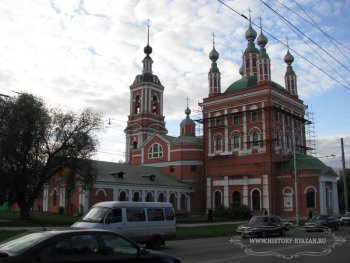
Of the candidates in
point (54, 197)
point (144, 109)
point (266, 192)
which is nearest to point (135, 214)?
point (266, 192)

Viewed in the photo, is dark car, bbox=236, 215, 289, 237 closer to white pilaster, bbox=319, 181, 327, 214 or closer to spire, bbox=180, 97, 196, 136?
white pilaster, bbox=319, 181, 327, 214

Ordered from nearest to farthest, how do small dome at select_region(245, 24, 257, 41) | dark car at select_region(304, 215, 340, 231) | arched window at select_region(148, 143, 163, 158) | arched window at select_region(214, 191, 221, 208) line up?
1. dark car at select_region(304, 215, 340, 231)
2. arched window at select_region(214, 191, 221, 208)
3. small dome at select_region(245, 24, 257, 41)
4. arched window at select_region(148, 143, 163, 158)

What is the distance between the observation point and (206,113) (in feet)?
212

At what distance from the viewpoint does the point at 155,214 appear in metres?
20.2

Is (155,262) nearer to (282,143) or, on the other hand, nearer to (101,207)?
(101,207)

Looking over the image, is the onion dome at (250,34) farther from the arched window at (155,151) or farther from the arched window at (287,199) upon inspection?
the arched window at (287,199)

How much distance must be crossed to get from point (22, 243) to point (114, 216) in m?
10.8

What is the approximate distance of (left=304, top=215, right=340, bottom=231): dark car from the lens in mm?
31453

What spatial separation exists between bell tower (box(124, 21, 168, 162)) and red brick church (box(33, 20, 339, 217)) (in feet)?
15.5

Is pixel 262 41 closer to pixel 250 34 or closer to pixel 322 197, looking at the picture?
pixel 250 34

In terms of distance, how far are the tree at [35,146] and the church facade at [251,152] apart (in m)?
25.1

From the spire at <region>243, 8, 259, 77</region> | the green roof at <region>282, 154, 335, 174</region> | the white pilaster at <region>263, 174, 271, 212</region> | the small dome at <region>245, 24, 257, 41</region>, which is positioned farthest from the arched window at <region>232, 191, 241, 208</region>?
the small dome at <region>245, 24, 257, 41</region>

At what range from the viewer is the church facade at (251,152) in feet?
179

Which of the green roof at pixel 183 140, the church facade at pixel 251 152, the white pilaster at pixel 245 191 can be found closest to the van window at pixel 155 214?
the church facade at pixel 251 152
